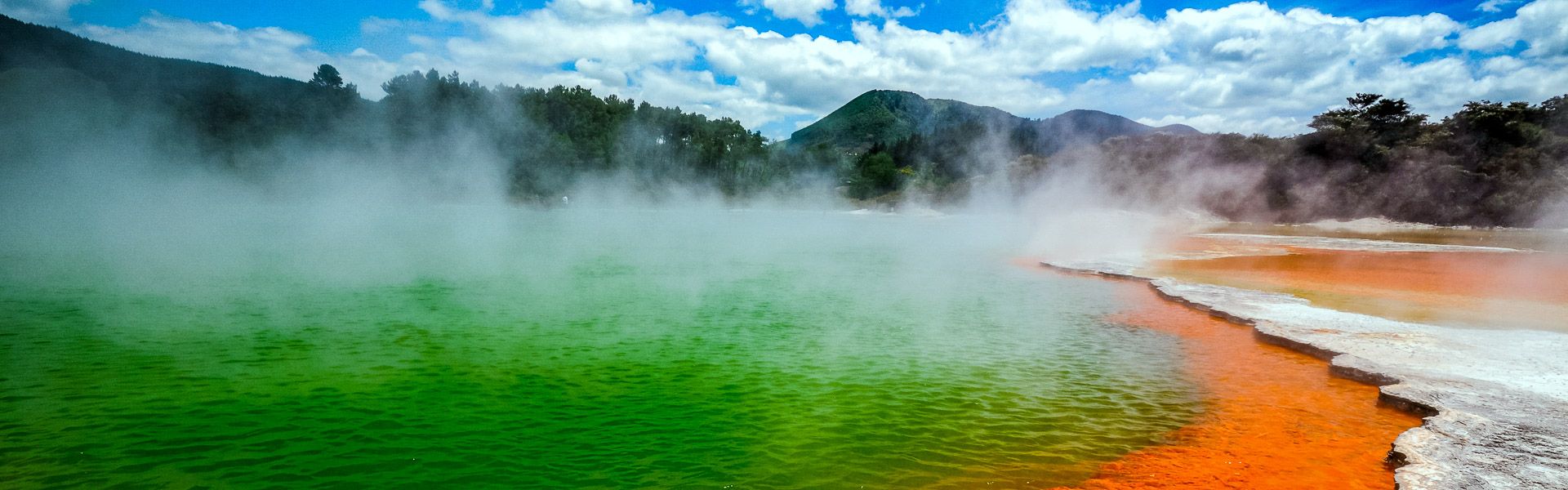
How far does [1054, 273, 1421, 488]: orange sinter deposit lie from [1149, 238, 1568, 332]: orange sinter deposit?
11.4 ft

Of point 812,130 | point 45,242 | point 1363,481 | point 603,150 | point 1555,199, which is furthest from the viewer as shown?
point 812,130

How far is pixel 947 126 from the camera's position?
11238cm

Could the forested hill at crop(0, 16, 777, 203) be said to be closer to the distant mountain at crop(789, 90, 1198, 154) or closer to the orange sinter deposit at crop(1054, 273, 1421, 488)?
the distant mountain at crop(789, 90, 1198, 154)

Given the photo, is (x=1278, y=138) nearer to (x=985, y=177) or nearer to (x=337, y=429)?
(x=985, y=177)

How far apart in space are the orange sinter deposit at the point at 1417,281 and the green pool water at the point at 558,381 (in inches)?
120

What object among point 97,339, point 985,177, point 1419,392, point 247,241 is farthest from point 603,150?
point 1419,392

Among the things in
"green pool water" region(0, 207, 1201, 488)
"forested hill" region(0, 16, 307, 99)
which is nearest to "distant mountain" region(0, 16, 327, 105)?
"forested hill" region(0, 16, 307, 99)

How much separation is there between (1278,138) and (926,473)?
43134mm

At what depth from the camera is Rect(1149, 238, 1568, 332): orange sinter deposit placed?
8.29 meters

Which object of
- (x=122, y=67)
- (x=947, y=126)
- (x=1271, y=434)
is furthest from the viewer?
(x=947, y=126)

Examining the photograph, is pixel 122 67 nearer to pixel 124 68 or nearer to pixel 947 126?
pixel 124 68

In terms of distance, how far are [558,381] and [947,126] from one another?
112 metres

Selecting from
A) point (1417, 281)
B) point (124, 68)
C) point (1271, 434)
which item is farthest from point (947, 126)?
point (1271, 434)

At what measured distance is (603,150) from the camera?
60938 millimetres
